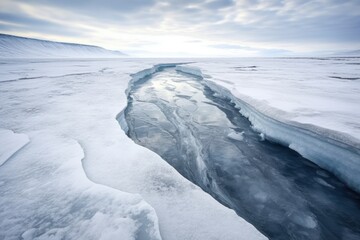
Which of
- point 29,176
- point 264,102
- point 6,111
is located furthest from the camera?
point 264,102

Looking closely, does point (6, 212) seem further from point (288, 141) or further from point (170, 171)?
point (288, 141)

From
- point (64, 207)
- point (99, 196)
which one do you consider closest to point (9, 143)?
point (64, 207)

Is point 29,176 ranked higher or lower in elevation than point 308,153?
higher

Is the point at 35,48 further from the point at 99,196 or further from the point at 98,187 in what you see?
the point at 99,196

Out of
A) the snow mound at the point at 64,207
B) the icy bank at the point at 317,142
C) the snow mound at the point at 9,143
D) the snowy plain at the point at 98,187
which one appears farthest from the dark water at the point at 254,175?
the snow mound at the point at 9,143

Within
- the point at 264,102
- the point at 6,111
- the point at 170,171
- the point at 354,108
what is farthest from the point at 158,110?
the point at 354,108

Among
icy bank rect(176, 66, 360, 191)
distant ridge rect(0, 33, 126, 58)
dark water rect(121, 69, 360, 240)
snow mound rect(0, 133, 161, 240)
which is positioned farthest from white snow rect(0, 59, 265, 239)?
distant ridge rect(0, 33, 126, 58)
